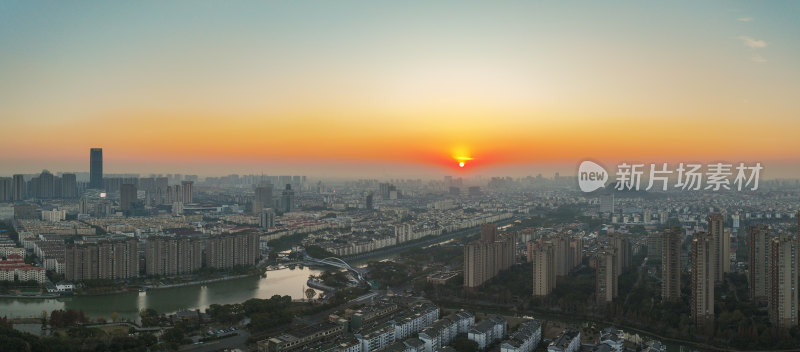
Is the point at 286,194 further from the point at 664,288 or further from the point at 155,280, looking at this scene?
the point at 664,288

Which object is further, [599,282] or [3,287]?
[3,287]

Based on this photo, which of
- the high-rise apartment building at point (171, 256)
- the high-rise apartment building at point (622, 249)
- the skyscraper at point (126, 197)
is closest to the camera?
the high-rise apartment building at point (622, 249)

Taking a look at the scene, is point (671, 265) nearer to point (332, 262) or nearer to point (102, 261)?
point (332, 262)

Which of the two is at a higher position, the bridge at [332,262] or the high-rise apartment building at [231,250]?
the high-rise apartment building at [231,250]

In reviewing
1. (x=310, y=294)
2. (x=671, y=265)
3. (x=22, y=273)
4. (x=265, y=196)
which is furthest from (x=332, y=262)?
(x=265, y=196)

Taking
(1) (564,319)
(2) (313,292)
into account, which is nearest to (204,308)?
(2) (313,292)

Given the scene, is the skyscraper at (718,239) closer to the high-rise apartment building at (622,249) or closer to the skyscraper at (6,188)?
the high-rise apartment building at (622,249)

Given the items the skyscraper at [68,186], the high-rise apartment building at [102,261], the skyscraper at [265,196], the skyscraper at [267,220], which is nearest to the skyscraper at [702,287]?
the high-rise apartment building at [102,261]
